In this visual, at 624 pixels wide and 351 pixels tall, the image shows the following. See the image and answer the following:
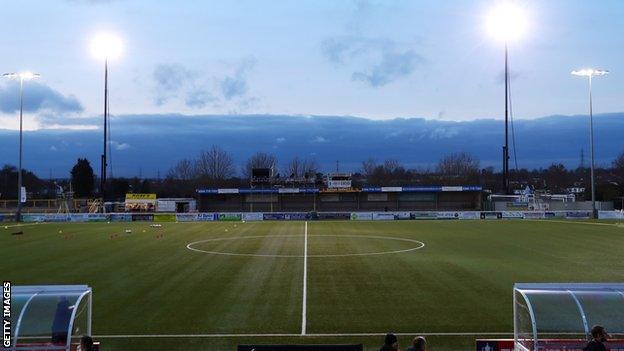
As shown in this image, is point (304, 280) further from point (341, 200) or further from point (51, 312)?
point (341, 200)

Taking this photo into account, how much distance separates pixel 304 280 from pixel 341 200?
77111mm

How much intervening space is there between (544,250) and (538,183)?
463 ft

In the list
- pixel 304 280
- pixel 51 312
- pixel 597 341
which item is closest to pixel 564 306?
pixel 597 341

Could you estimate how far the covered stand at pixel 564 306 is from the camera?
35.4ft

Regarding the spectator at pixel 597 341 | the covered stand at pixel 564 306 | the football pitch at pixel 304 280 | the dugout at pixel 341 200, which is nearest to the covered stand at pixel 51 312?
the football pitch at pixel 304 280

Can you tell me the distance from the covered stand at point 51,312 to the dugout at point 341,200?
85.6 meters

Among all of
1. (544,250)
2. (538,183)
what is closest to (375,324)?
(544,250)

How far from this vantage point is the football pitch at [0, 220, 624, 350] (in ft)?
51.0

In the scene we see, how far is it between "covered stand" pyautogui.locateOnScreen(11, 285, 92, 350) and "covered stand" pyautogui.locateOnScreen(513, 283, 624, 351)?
8.02m

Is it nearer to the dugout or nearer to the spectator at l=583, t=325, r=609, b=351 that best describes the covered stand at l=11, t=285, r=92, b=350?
the spectator at l=583, t=325, r=609, b=351

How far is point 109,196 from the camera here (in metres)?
131

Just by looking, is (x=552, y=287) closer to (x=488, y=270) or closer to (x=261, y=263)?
(x=488, y=270)

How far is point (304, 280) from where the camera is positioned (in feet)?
76.9

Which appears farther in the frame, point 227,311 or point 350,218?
point 350,218
